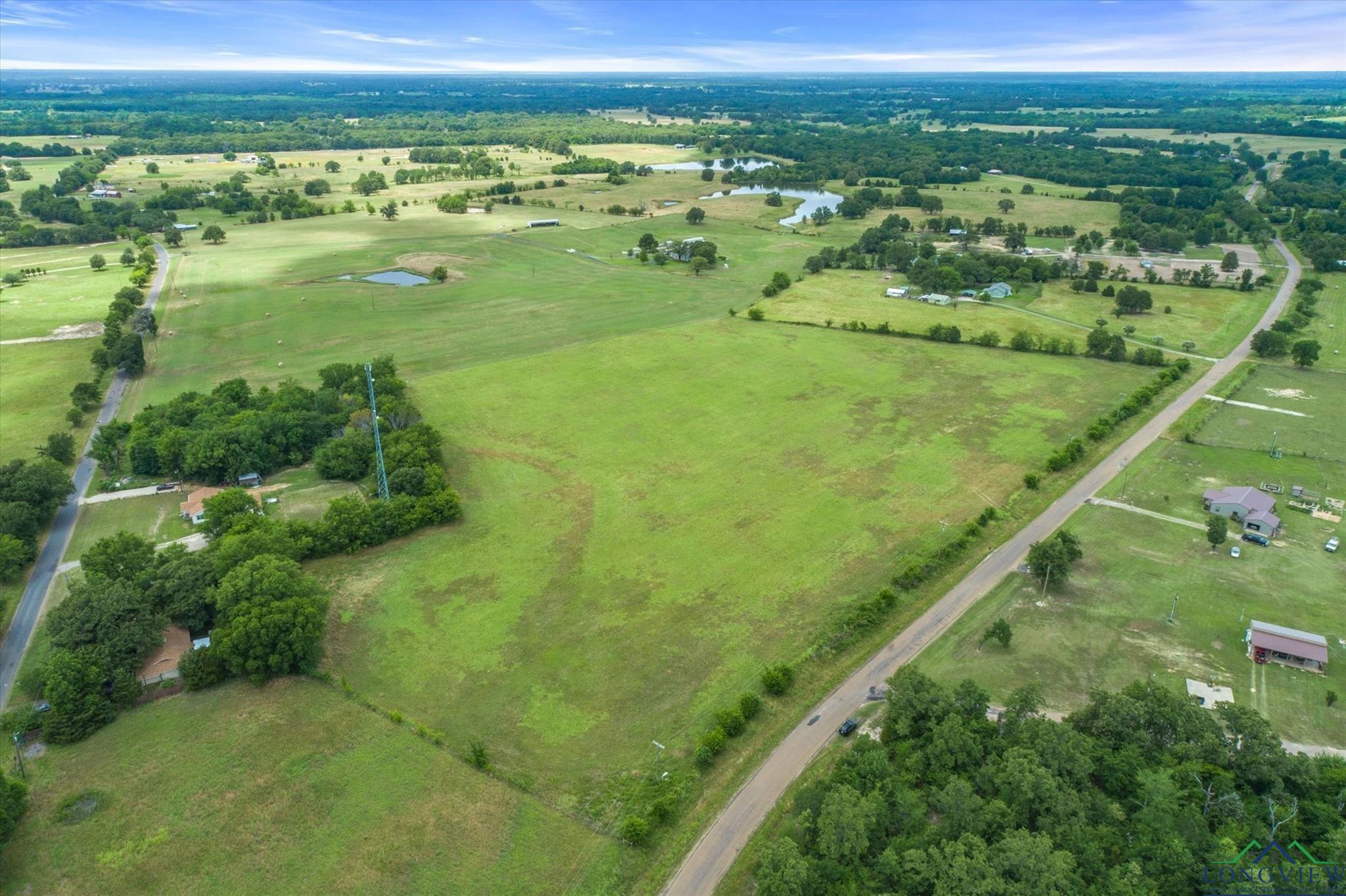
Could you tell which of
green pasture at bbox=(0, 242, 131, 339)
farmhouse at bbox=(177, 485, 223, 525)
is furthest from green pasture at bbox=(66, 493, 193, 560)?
green pasture at bbox=(0, 242, 131, 339)

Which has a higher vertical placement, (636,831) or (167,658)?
(167,658)

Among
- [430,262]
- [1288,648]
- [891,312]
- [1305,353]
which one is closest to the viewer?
[1288,648]

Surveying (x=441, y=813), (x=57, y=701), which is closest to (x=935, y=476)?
(x=441, y=813)

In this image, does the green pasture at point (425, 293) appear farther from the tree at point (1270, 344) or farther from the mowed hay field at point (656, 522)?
the tree at point (1270, 344)

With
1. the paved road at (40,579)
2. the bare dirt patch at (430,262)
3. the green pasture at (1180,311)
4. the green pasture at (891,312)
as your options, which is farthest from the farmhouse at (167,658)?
the green pasture at (1180,311)

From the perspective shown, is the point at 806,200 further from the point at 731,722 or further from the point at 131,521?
the point at 731,722

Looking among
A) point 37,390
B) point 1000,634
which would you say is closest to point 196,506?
point 37,390

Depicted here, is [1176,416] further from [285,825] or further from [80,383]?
[80,383]
